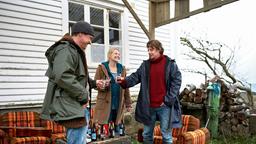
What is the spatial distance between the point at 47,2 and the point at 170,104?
11.3 feet

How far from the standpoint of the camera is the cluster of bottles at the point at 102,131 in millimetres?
4795

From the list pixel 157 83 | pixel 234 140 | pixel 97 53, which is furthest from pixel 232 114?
pixel 157 83

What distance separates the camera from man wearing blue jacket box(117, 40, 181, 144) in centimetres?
485

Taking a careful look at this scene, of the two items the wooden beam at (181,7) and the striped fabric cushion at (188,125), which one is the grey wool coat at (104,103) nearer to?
the striped fabric cushion at (188,125)

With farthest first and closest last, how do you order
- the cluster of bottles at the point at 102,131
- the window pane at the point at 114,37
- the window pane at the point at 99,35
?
the window pane at the point at 114,37 < the window pane at the point at 99,35 < the cluster of bottles at the point at 102,131

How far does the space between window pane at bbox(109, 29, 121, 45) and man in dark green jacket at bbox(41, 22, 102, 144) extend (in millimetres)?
5153

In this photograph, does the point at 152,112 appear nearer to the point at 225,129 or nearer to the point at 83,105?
the point at 83,105

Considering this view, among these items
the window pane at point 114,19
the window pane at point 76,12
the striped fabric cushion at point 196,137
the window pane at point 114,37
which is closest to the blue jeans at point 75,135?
the striped fabric cushion at point 196,137

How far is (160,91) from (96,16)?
3675 mm

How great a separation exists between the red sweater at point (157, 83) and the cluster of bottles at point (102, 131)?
68cm

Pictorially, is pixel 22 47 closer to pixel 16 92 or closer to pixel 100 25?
pixel 16 92

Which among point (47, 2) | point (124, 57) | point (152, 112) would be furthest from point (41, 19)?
point (152, 112)

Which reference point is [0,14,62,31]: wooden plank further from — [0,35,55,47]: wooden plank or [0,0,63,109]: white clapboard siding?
[0,35,55,47]: wooden plank

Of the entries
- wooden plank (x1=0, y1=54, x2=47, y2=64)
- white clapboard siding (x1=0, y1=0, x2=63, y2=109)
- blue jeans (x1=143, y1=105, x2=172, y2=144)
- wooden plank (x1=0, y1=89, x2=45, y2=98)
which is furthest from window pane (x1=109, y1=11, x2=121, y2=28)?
blue jeans (x1=143, y1=105, x2=172, y2=144)
